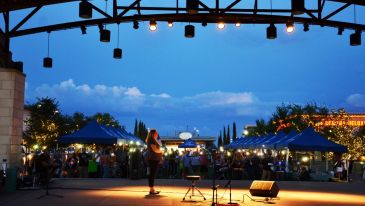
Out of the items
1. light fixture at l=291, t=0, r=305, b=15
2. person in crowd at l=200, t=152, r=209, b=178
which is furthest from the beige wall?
person in crowd at l=200, t=152, r=209, b=178

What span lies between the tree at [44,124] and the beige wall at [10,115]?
29.6 m

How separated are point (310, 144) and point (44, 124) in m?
28.1

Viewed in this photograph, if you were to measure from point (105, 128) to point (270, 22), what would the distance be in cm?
1260

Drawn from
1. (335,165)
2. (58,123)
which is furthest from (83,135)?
(58,123)

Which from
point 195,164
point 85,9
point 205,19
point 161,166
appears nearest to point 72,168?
point 161,166

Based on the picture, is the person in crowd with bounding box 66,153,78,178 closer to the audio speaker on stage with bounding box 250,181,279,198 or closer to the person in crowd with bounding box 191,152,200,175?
the person in crowd with bounding box 191,152,200,175

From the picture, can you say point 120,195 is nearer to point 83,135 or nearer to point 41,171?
point 41,171

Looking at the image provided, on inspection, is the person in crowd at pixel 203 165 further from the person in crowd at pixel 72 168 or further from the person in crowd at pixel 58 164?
the person in crowd at pixel 58 164

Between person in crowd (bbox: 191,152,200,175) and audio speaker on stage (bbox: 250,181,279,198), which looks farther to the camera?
person in crowd (bbox: 191,152,200,175)

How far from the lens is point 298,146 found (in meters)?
25.2

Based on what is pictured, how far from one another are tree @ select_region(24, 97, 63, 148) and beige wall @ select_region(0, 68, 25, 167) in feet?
97.0

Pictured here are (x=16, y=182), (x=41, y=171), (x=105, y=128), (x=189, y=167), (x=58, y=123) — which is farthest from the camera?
(x=58, y=123)

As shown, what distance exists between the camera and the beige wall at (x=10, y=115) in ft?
51.5

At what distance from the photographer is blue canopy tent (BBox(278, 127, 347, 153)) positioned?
2525 centimetres
